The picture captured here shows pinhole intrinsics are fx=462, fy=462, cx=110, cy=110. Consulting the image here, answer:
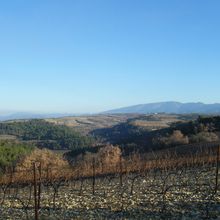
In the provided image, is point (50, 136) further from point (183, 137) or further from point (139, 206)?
point (139, 206)

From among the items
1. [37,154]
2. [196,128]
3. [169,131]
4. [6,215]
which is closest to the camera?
[6,215]

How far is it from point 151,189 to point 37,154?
174ft

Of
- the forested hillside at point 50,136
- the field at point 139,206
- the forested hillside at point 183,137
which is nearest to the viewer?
the field at point 139,206

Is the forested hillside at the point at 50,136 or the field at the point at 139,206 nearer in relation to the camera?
the field at the point at 139,206

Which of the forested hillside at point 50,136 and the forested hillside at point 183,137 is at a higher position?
the forested hillside at point 183,137

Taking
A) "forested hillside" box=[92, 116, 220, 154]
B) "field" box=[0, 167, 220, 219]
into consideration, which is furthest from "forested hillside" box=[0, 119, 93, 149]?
"field" box=[0, 167, 220, 219]

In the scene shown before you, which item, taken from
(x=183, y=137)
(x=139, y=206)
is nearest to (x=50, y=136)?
(x=183, y=137)

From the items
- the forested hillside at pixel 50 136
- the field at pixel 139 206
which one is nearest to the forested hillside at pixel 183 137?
the forested hillside at pixel 50 136

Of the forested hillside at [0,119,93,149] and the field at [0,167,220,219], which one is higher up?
the field at [0,167,220,219]

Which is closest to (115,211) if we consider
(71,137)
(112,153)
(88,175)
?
(88,175)

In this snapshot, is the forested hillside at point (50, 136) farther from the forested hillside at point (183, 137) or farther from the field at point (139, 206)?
the field at point (139, 206)

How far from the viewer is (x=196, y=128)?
3915 inches

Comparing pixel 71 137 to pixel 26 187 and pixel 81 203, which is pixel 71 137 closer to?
pixel 26 187

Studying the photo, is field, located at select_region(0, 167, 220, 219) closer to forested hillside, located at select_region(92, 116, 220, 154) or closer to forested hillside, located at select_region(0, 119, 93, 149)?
forested hillside, located at select_region(92, 116, 220, 154)
